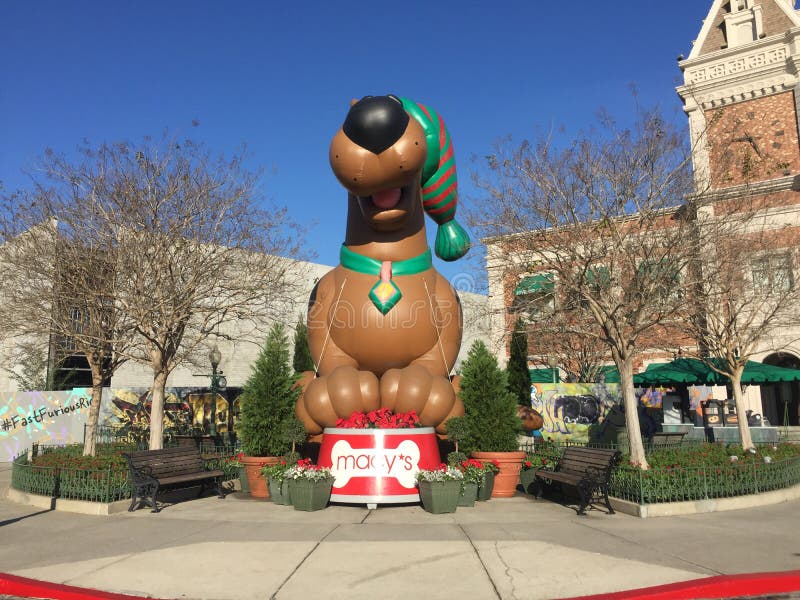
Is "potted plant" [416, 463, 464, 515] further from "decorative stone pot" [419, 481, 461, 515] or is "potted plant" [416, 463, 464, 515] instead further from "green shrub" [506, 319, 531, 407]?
"green shrub" [506, 319, 531, 407]

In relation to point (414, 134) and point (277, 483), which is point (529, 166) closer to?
point (414, 134)

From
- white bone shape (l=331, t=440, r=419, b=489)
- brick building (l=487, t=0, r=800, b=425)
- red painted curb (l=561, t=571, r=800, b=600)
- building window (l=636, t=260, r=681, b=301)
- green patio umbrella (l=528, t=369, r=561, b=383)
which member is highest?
brick building (l=487, t=0, r=800, b=425)

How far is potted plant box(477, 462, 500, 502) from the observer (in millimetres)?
9500

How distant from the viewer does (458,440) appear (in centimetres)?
917

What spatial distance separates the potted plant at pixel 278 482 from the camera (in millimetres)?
9297

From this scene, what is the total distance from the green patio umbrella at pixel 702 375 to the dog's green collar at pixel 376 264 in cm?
980

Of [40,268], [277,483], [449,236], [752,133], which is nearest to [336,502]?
[277,483]

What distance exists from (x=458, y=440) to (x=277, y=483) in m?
2.97

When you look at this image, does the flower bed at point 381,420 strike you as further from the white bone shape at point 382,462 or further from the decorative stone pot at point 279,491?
the decorative stone pot at point 279,491

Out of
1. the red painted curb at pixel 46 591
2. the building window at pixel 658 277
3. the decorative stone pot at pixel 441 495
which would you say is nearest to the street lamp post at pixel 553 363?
the building window at pixel 658 277

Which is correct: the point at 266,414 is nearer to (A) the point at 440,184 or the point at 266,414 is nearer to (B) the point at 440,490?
(B) the point at 440,490

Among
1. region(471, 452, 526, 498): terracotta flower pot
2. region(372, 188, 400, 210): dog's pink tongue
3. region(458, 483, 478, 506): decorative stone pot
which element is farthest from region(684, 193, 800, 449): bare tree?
region(372, 188, 400, 210): dog's pink tongue

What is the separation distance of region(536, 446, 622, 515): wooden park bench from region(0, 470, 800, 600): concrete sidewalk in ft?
1.13

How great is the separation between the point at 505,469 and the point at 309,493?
3420mm
